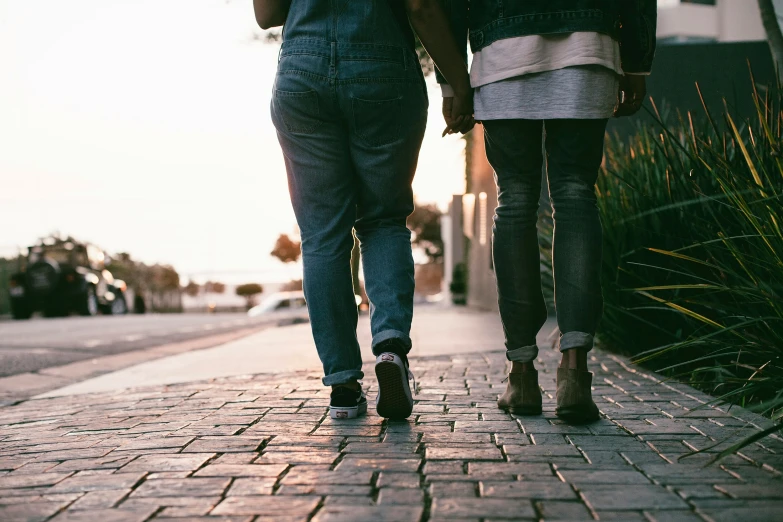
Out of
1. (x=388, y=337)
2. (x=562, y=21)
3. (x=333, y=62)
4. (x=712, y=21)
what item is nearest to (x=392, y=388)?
(x=388, y=337)

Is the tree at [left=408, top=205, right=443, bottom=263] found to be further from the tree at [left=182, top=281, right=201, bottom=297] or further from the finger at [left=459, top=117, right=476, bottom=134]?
the finger at [left=459, top=117, right=476, bottom=134]

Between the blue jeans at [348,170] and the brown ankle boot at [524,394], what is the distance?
376 millimetres

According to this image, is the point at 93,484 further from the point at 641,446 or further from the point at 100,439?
the point at 641,446

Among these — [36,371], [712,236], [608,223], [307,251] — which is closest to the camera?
[307,251]

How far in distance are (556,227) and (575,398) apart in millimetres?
547

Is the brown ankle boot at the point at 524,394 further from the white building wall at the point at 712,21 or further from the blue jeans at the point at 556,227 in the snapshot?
the white building wall at the point at 712,21

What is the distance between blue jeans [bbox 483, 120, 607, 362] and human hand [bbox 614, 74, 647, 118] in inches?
7.1

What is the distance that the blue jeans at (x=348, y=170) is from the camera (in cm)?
247

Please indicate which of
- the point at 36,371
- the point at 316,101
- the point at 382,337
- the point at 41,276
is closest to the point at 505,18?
the point at 316,101

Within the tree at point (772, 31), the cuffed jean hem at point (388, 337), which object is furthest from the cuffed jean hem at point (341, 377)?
the tree at point (772, 31)

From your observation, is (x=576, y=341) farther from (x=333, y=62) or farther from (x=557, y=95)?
(x=333, y=62)

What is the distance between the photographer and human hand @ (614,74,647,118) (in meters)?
2.61

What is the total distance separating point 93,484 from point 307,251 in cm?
102

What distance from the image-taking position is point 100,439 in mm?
2414
